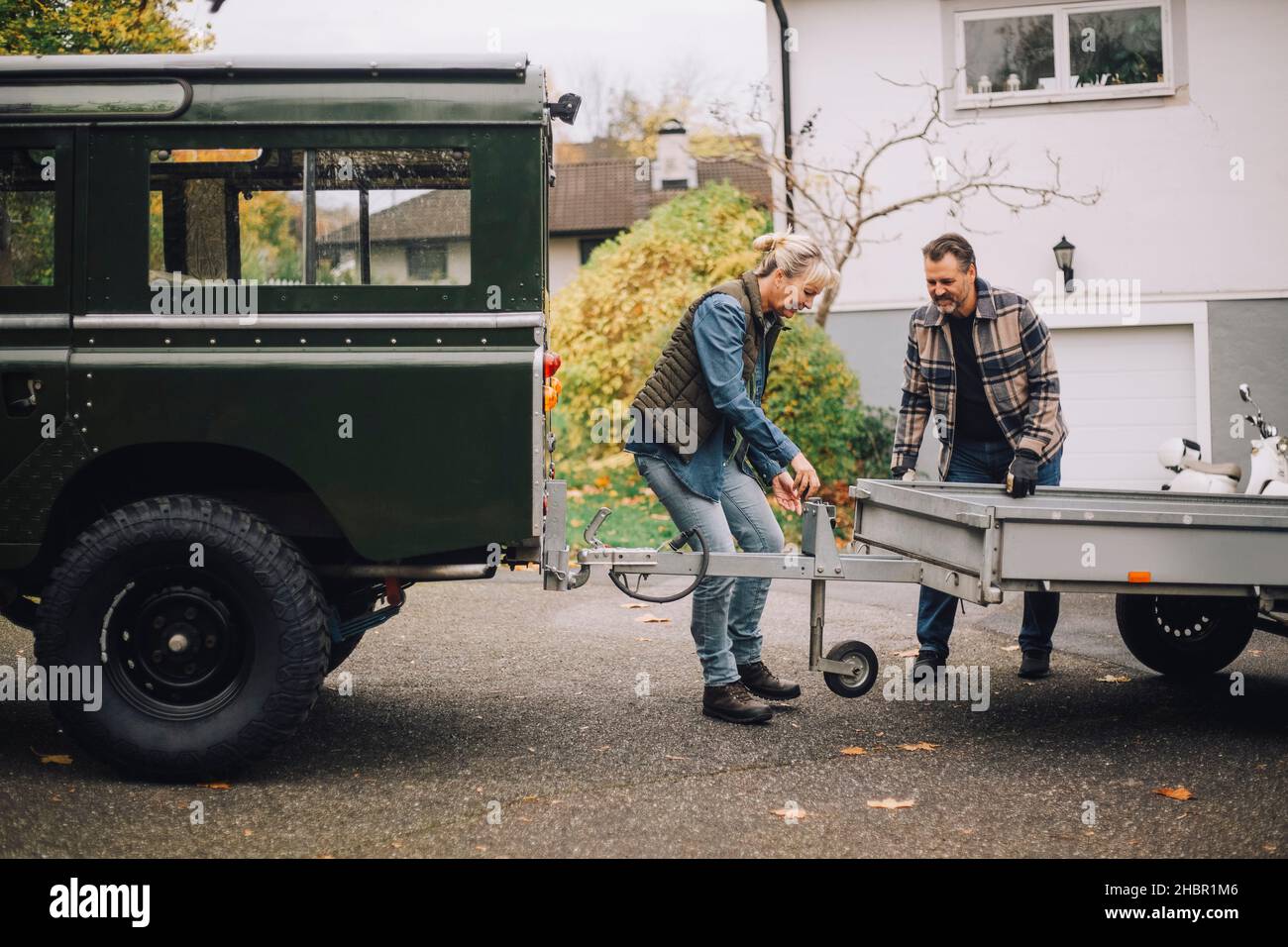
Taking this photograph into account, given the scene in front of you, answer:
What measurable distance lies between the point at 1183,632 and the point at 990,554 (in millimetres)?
2081

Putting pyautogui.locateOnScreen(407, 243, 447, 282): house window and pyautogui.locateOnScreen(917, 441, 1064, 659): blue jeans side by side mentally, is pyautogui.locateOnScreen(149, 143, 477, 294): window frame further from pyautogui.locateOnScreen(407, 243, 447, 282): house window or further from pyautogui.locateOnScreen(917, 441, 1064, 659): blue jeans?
pyautogui.locateOnScreen(917, 441, 1064, 659): blue jeans

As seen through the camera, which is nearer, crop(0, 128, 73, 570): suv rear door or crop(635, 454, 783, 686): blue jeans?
crop(0, 128, 73, 570): suv rear door

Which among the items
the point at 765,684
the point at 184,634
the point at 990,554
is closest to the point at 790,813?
the point at 990,554

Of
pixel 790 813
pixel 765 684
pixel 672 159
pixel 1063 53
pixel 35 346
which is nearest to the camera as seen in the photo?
pixel 790 813

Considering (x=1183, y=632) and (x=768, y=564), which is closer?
(x=768, y=564)

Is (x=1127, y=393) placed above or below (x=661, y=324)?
below

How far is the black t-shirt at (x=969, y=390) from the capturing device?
227 inches

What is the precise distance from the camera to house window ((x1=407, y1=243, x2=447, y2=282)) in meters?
4.51

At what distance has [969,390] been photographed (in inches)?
228

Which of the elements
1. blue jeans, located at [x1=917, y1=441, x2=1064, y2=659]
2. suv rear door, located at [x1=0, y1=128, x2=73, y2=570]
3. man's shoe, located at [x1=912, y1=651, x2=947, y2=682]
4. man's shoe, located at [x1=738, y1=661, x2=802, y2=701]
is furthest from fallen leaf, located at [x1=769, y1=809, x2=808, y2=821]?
suv rear door, located at [x1=0, y1=128, x2=73, y2=570]

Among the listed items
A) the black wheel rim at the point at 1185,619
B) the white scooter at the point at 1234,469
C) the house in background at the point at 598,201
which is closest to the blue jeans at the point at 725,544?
the black wheel rim at the point at 1185,619

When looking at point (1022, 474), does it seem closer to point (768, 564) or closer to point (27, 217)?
point (768, 564)

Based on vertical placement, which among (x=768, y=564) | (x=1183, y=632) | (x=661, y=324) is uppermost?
(x=661, y=324)

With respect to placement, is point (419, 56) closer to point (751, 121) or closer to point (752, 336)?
point (752, 336)
